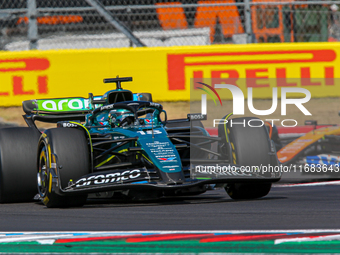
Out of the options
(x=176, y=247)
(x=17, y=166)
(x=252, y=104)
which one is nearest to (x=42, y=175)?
(x=17, y=166)

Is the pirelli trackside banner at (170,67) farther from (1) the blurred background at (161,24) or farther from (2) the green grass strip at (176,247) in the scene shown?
(2) the green grass strip at (176,247)

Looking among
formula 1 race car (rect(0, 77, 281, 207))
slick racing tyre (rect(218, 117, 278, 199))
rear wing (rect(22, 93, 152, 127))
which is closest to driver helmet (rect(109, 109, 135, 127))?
formula 1 race car (rect(0, 77, 281, 207))

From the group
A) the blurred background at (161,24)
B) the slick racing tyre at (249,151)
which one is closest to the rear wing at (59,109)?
the slick racing tyre at (249,151)

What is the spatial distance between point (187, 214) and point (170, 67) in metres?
6.77

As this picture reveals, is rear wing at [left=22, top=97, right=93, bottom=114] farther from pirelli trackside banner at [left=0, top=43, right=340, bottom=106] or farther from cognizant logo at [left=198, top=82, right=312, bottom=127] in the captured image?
pirelli trackside banner at [left=0, top=43, right=340, bottom=106]

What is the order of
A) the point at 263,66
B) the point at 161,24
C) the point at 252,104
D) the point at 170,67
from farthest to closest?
1. the point at 161,24
2. the point at 170,67
3. the point at 263,66
4. the point at 252,104

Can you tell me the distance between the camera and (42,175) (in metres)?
6.38

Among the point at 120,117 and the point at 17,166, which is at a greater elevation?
the point at 120,117

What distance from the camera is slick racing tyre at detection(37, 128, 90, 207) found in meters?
5.86

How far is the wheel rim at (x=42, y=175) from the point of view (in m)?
6.16

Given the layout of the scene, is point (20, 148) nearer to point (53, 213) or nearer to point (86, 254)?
point (53, 213)

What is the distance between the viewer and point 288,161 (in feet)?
27.2

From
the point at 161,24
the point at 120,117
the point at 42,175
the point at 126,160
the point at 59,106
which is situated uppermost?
the point at 161,24

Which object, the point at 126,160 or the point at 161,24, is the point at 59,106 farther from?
the point at 161,24
